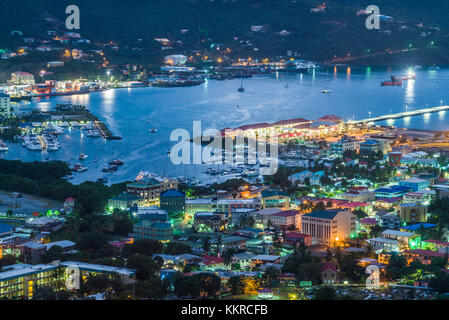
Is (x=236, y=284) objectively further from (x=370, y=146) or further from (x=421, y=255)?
(x=370, y=146)

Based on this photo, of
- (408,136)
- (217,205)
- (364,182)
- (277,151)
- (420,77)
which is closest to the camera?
(217,205)

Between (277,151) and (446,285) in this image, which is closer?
(446,285)

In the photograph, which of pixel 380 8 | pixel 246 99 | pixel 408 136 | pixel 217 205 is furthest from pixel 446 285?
pixel 380 8

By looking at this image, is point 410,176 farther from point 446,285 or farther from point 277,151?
point 446,285

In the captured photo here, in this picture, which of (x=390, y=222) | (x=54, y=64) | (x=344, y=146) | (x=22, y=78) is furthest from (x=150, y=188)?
(x=54, y=64)

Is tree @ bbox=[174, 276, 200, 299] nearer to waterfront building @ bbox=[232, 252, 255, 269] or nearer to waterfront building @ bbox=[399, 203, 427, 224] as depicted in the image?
waterfront building @ bbox=[232, 252, 255, 269]

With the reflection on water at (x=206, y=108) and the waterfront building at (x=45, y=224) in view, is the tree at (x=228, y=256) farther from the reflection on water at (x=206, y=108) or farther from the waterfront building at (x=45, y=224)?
the reflection on water at (x=206, y=108)

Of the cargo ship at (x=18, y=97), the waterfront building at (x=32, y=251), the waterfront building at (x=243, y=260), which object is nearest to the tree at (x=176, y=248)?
the waterfront building at (x=243, y=260)

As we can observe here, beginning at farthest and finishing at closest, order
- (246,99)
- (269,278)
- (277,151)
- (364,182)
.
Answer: (246,99) → (277,151) → (364,182) → (269,278)
